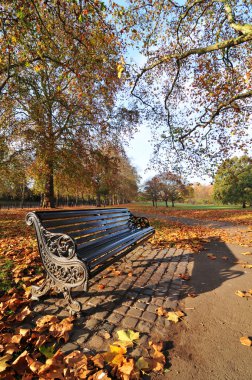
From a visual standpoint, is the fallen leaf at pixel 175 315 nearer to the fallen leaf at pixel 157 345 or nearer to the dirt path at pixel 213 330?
the dirt path at pixel 213 330

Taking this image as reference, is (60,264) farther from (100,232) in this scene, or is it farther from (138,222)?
(138,222)

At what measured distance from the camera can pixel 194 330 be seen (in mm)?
2391

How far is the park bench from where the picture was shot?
2.49 m

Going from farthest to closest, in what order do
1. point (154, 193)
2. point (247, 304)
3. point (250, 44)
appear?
point (154, 193)
point (250, 44)
point (247, 304)

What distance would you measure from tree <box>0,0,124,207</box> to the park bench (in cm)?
471

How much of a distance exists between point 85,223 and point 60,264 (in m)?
1.14

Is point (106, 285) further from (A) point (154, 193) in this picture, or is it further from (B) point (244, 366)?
(A) point (154, 193)

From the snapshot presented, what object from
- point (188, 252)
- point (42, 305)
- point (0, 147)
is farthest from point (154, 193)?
point (42, 305)

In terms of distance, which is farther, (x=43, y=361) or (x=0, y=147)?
(x=0, y=147)

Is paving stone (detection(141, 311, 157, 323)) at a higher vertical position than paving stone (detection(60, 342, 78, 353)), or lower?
lower

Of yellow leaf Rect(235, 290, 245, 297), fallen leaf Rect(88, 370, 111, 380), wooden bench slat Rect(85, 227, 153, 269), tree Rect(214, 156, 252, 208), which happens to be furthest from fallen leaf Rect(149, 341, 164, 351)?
tree Rect(214, 156, 252, 208)

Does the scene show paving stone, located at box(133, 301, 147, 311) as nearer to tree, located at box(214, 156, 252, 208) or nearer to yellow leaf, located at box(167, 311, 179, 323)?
yellow leaf, located at box(167, 311, 179, 323)

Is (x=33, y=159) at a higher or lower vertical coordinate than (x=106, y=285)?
higher

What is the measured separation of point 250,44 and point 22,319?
11870 mm
